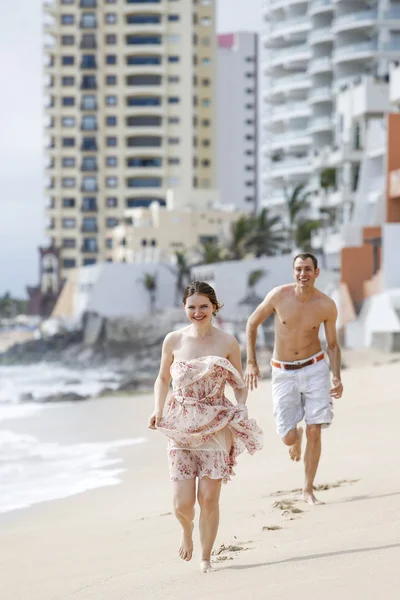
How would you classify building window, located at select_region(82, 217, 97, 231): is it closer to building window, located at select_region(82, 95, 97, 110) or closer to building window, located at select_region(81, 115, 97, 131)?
building window, located at select_region(81, 115, 97, 131)

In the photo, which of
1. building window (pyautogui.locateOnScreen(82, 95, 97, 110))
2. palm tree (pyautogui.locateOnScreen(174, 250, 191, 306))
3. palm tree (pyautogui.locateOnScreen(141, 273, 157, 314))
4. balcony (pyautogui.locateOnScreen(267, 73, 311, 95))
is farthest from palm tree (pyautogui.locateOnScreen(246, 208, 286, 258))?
building window (pyautogui.locateOnScreen(82, 95, 97, 110))

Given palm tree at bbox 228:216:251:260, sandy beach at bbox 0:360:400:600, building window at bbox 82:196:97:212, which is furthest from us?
building window at bbox 82:196:97:212

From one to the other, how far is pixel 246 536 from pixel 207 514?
3.04 ft

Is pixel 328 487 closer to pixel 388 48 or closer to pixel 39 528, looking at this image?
pixel 39 528

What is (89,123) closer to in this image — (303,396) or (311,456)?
(303,396)

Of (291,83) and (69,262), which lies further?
(69,262)

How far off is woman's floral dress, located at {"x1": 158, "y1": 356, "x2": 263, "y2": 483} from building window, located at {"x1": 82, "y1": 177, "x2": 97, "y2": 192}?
86.1m

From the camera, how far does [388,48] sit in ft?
207

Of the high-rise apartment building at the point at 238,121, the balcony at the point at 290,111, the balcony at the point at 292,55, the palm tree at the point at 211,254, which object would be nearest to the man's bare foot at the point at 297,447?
the palm tree at the point at 211,254

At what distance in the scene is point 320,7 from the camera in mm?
68312

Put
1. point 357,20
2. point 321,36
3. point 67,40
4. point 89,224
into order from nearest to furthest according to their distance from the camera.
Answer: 1. point 357,20
2. point 321,36
3. point 89,224
4. point 67,40

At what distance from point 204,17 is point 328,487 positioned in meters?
91.3

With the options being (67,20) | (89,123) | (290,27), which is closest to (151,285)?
(290,27)

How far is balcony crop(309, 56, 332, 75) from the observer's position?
225 feet
